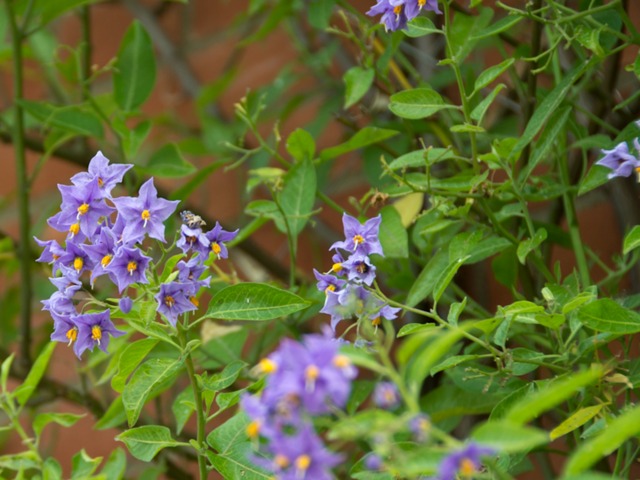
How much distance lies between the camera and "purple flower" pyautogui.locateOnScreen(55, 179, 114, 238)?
0.63 m

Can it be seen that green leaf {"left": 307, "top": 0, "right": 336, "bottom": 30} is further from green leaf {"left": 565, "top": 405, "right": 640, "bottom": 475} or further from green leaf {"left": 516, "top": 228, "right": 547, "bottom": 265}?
green leaf {"left": 565, "top": 405, "right": 640, "bottom": 475}

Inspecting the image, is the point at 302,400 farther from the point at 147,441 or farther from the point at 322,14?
the point at 322,14

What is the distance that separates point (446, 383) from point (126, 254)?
43 centimetres

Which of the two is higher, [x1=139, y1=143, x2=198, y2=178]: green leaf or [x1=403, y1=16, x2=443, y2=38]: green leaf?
[x1=403, y1=16, x2=443, y2=38]: green leaf

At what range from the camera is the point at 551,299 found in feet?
2.05

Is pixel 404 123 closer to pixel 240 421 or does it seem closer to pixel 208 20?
pixel 240 421

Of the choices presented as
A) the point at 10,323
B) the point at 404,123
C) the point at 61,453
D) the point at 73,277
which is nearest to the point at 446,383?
the point at 404,123

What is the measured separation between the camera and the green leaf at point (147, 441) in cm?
65

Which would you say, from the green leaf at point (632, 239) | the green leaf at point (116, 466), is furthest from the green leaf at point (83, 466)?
the green leaf at point (632, 239)

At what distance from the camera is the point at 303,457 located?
362 millimetres

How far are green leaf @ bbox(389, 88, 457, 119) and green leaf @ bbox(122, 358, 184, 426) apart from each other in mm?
248

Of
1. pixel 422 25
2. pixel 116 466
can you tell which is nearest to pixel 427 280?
pixel 422 25

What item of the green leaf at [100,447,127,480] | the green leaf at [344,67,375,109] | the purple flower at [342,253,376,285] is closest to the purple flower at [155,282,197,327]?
the purple flower at [342,253,376,285]

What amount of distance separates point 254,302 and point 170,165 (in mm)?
382
